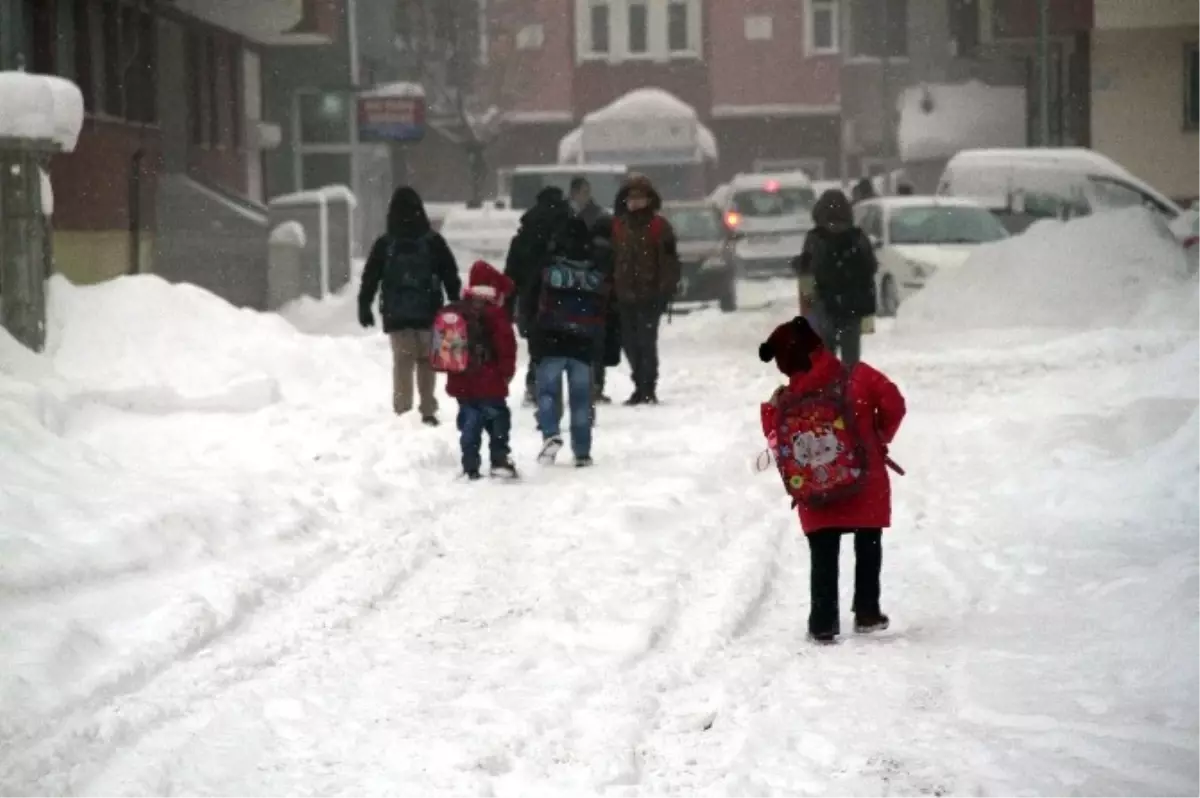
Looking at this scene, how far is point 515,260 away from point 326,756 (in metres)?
9.09

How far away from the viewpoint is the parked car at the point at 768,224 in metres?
31.5

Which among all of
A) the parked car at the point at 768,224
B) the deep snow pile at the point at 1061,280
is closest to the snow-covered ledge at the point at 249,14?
the parked car at the point at 768,224

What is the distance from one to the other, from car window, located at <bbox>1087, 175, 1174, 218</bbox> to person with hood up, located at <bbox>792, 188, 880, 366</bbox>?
582 inches

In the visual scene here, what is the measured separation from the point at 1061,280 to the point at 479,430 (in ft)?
40.4

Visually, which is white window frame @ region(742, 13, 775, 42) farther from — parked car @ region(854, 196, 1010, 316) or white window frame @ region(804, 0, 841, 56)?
parked car @ region(854, 196, 1010, 316)

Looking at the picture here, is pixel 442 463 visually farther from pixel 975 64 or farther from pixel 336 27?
pixel 975 64

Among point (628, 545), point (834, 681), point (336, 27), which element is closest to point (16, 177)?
point (628, 545)

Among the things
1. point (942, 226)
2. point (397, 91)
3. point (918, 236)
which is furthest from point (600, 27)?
point (918, 236)

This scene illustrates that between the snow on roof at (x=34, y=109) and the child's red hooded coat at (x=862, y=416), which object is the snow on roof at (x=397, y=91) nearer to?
the snow on roof at (x=34, y=109)

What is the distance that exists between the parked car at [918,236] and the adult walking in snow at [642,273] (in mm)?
9571

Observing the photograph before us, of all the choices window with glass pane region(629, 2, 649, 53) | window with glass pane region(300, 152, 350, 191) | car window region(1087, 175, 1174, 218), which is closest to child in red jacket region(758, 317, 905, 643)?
car window region(1087, 175, 1174, 218)

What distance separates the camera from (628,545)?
9.41m

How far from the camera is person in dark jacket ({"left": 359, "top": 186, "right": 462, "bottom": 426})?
13.9m

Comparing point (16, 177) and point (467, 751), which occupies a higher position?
point (16, 177)
